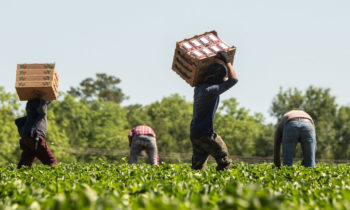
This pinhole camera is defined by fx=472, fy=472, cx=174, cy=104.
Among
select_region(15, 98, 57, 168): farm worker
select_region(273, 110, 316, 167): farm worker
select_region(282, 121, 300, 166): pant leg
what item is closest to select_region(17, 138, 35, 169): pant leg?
select_region(15, 98, 57, 168): farm worker

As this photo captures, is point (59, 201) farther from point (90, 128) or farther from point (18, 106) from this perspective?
point (90, 128)

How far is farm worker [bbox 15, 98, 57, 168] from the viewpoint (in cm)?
941

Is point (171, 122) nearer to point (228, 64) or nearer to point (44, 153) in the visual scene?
point (44, 153)

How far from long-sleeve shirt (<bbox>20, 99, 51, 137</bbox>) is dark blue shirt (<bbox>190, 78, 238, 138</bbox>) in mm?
3525

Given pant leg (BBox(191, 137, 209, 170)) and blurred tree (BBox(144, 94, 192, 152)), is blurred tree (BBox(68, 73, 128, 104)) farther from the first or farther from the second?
pant leg (BBox(191, 137, 209, 170))

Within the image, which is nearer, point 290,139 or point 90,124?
point 290,139

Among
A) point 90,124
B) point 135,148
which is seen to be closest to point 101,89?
point 90,124

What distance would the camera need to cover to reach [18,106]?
187 ft

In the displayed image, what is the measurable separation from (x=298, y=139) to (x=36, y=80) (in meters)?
5.31

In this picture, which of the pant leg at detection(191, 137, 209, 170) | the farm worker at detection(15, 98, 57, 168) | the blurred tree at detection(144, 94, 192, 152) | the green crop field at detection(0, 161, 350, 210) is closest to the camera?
the green crop field at detection(0, 161, 350, 210)

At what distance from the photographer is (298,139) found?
897cm

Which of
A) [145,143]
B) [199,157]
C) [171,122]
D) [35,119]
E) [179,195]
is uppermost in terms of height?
[171,122]

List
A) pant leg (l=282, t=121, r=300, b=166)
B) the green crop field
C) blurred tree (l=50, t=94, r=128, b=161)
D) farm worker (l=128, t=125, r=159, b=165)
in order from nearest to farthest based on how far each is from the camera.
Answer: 1. the green crop field
2. pant leg (l=282, t=121, r=300, b=166)
3. farm worker (l=128, t=125, r=159, b=165)
4. blurred tree (l=50, t=94, r=128, b=161)

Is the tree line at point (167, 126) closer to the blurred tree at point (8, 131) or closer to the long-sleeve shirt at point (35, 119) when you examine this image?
the blurred tree at point (8, 131)
